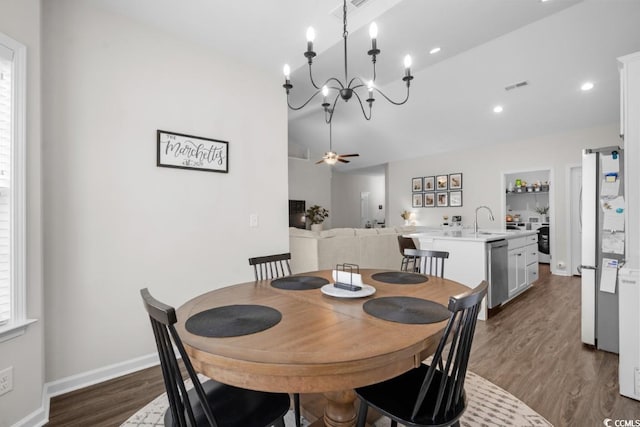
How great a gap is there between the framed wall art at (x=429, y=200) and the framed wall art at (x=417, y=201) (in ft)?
0.49

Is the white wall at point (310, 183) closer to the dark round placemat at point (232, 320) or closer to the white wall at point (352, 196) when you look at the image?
the white wall at point (352, 196)

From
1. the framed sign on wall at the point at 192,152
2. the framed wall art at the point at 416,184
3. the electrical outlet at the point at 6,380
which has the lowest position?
the electrical outlet at the point at 6,380

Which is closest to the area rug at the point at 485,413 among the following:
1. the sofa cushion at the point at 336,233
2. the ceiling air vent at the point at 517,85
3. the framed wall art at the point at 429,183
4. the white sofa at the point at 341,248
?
the white sofa at the point at 341,248

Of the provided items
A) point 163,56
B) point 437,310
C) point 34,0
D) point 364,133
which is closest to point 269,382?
point 437,310

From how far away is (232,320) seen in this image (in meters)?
1.20

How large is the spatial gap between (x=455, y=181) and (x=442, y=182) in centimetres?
32

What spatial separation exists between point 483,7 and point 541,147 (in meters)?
4.40

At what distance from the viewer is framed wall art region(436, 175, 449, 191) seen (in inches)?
291

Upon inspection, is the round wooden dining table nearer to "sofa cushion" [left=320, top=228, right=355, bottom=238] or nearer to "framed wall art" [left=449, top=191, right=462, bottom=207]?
"sofa cushion" [left=320, top=228, right=355, bottom=238]

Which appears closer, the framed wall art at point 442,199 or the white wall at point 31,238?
the white wall at point 31,238

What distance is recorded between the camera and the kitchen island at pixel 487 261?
10.9 ft

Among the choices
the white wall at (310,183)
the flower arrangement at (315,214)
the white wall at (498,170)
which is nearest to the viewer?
the white wall at (498,170)

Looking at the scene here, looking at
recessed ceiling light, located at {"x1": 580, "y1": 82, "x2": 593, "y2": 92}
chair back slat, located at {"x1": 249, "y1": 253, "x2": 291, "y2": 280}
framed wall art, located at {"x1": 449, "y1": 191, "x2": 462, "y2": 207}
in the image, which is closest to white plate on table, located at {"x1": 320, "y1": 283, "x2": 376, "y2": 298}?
chair back slat, located at {"x1": 249, "y1": 253, "x2": 291, "y2": 280}

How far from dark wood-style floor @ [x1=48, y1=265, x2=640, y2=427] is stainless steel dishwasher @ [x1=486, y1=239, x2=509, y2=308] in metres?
0.30
